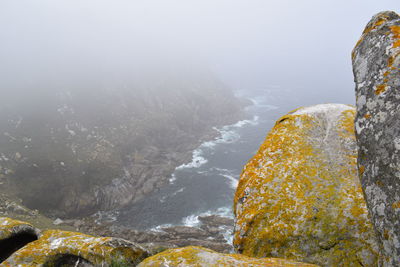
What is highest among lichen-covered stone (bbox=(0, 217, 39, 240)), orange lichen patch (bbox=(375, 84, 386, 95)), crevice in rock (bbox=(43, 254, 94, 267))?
orange lichen patch (bbox=(375, 84, 386, 95))

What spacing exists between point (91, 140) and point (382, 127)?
12119cm

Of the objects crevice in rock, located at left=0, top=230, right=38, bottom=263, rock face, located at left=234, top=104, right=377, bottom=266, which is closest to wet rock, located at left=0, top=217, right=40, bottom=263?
crevice in rock, located at left=0, top=230, right=38, bottom=263

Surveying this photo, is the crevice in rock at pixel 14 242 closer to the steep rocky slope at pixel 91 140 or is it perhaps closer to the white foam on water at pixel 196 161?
the steep rocky slope at pixel 91 140

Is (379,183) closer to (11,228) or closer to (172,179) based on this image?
(11,228)

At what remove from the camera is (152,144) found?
130 meters

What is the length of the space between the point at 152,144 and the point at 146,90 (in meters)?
62.7

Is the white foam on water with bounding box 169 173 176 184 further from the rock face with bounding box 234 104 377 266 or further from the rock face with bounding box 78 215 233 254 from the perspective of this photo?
the rock face with bounding box 234 104 377 266

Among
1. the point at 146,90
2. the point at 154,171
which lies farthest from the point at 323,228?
the point at 146,90

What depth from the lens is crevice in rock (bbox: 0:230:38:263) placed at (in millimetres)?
12719

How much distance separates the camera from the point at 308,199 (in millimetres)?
9070

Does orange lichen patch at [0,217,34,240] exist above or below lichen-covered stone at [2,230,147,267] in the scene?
above

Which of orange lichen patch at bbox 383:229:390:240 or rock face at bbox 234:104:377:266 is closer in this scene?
orange lichen patch at bbox 383:229:390:240

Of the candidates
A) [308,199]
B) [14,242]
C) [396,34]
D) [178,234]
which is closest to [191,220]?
[178,234]

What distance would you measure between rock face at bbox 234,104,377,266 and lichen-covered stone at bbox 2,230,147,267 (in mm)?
5096
